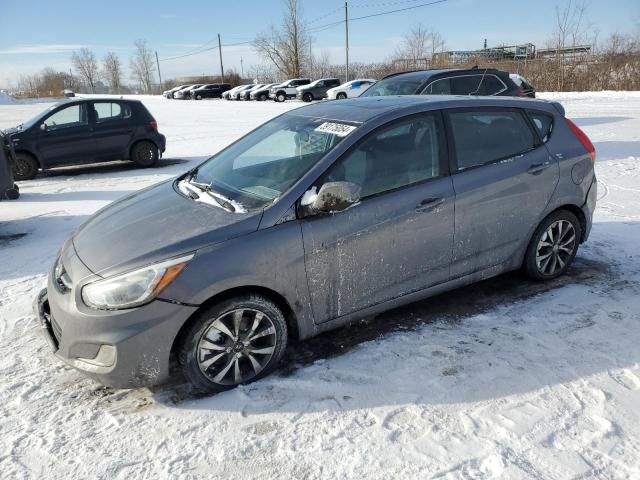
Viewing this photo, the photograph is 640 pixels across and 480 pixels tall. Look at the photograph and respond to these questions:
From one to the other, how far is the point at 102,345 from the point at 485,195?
2716 millimetres

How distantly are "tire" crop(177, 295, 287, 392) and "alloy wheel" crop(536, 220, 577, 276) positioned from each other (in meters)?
2.38

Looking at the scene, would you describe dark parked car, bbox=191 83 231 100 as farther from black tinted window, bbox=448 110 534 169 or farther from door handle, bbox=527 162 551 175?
door handle, bbox=527 162 551 175

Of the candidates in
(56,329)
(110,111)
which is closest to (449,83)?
(110,111)

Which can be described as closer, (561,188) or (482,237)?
(482,237)

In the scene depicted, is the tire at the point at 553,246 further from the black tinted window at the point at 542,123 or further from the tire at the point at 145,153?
the tire at the point at 145,153

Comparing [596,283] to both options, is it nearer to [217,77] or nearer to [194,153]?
[194,153]

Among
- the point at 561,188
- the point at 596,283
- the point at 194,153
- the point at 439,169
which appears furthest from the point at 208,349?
the point at 194,153

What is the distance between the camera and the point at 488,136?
3848 mm

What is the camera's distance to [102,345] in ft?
8.87

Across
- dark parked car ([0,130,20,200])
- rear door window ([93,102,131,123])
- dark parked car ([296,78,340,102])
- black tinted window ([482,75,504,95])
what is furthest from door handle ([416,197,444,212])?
dark parked car ([296,78,340,102])

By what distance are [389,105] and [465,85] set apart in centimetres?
639

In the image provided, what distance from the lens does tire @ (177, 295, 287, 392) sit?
285 cm

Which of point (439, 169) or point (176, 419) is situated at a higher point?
point (439, 169)

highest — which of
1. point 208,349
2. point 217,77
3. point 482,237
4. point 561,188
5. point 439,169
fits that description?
point 217,77
